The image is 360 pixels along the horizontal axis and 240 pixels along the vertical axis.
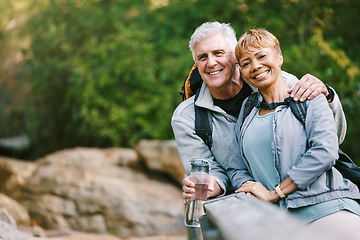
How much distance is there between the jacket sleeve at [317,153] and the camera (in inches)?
76.4

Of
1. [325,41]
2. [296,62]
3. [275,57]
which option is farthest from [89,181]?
[275,57]

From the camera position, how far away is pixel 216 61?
2.70 m

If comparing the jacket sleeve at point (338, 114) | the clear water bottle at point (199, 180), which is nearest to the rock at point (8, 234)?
the clear water bottle at point (199, 180)

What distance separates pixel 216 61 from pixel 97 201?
403 cm

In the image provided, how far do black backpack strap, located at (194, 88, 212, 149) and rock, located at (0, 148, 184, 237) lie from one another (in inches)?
140

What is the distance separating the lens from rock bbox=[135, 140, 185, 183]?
686cm

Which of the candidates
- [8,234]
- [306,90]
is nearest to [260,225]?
[306,90]

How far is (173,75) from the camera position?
26.7 feet

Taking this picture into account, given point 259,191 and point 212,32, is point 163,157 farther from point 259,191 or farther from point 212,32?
point 259,191

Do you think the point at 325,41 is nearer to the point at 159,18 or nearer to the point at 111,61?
the point at 159,18

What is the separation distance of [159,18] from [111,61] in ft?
4.31

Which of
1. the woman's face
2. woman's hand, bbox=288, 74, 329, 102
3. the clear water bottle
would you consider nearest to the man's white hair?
the woman's face

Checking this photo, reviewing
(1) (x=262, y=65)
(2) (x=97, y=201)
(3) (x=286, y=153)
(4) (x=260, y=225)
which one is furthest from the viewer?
(2) (x=97, y=201)

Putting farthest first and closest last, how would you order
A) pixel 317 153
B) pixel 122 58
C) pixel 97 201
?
pixel 122 58
pixel 97 201
pixel 317 153
